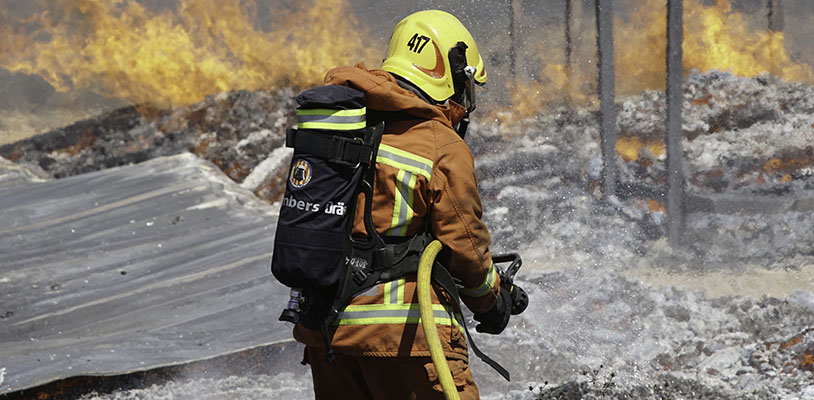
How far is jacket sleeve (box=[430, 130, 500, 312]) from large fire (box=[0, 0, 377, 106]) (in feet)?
19.5

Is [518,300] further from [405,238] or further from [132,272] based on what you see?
[132,272]

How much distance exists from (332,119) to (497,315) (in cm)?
89

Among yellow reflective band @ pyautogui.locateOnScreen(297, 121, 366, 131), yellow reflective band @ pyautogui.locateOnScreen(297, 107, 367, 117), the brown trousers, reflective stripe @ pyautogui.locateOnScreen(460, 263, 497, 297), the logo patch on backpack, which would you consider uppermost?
yellow reflective band @ pyautogui.locateOnScreen(297, 107, 367, 117)

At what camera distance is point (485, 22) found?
307 inches

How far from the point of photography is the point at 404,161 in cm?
228

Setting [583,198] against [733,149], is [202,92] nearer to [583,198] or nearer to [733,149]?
[583,198]

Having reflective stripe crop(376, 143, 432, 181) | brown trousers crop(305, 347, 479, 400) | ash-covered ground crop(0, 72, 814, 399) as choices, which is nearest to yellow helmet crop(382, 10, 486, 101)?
reflective stripe crop(376, 143, 432, 181)

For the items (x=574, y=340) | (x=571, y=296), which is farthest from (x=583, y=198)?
(x=574, y=340)

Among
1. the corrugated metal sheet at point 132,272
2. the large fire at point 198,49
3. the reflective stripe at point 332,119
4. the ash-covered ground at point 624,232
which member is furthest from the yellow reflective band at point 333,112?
the large fire at point 198,49

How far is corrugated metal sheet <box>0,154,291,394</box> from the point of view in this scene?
15.3ft

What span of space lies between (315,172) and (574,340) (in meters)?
2.97

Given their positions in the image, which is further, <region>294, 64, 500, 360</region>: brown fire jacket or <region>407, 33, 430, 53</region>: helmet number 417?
<region>407, 33, 430, 53</region>: helmet number 417

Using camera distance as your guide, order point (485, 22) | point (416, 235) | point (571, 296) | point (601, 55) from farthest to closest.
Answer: point (485, 22) < point (601, 55) < point (571, 296) < point (416, 235)

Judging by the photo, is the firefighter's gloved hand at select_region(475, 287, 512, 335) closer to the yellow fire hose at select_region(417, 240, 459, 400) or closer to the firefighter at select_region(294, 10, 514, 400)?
the firefighter at select_region(294, 10, 514, 400)
